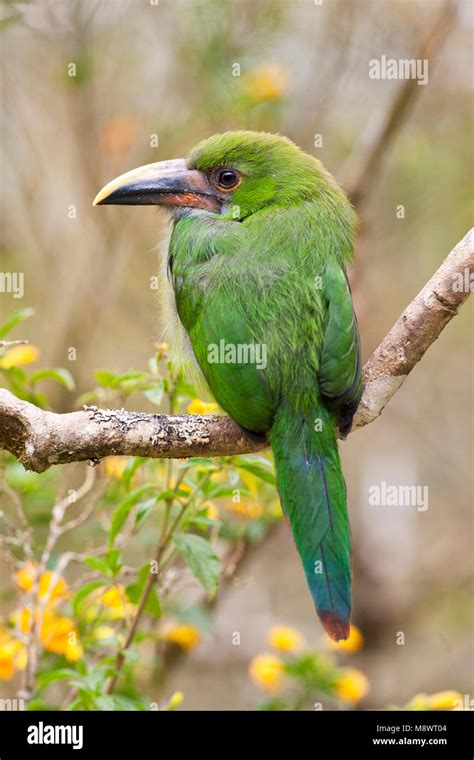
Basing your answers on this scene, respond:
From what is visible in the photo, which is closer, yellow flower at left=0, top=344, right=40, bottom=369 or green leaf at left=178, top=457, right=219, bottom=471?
green leaf at left=178, top=457, right=219, bottom=471

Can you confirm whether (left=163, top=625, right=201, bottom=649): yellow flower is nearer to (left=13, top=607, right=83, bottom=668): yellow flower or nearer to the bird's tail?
(left=13, top=607, right=83, bottom=668): yellow flower

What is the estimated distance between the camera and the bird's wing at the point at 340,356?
273 centimetres

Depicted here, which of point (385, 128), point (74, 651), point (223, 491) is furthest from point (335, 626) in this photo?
point (385, 128)

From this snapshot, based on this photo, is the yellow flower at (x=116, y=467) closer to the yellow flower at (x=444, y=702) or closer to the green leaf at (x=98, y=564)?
the green leaf at (x=98, y=564)

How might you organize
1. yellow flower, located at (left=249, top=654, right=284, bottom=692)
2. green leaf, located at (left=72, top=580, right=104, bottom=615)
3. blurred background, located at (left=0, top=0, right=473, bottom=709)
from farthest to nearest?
1. blurred background, located at (left=0, top=0, right=473, bottom=709)
2. yellow flower, located at (left=249, top=654, right=284, bottom=692)
3. green leaf, located at (left=72, top=580, right=104, bottom=615)

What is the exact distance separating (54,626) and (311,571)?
3.17 feet

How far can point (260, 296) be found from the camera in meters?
2.84

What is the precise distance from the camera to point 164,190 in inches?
129

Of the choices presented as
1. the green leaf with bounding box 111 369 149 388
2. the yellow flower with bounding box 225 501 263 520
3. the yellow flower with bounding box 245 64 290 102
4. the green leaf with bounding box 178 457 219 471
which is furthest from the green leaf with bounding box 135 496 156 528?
the yellow flower with bounding box 245 64 290 102

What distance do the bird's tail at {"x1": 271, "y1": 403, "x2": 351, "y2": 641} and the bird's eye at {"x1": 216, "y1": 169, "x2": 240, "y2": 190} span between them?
91 centimetres

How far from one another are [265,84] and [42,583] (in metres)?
2.95

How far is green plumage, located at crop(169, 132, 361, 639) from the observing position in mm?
2641

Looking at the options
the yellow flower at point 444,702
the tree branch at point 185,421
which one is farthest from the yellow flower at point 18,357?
the yellow flower at point 444,702

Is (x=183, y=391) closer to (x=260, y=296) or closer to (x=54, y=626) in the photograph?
(x=260, y=296)
